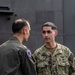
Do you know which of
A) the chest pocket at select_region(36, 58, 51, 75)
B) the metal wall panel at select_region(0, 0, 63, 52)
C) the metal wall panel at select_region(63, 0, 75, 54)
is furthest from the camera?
the metal wall panel at select_region(63, 0, 75, 54)

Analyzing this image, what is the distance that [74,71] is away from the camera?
16.1 feet

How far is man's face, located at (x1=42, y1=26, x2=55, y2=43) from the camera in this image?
480 centimetres

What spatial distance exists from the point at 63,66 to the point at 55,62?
125 mm

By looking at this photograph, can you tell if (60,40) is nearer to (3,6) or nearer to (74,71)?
(3,6)

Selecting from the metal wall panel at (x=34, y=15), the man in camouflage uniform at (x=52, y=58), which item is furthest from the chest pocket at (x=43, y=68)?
the metal wall panel at (x=34, y=15)

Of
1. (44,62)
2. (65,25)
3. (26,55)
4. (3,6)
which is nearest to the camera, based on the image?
(26,55)

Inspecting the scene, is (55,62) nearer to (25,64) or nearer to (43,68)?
(43,68)

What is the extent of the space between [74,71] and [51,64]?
0.34 m

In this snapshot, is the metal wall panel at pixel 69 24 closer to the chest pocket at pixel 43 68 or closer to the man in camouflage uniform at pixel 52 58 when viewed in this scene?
the man in camouflage uniform at pixel 52 58

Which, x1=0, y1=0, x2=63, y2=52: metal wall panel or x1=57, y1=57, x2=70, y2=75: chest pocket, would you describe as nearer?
x1=57, y1=57, x2=70, y2=75: chest pocket

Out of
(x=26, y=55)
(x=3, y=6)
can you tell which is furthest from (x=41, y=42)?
(x=26, y=55)

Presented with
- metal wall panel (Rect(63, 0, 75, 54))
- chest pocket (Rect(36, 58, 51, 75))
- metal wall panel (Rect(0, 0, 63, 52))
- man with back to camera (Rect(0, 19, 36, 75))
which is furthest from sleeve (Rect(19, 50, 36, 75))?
metal wall panel (Rect(63, 0, 75, 54))

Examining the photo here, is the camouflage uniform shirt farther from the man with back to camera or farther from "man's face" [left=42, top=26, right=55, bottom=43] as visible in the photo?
the man with back to camera

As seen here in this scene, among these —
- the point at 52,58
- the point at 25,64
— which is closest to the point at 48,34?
the point at 52,58
